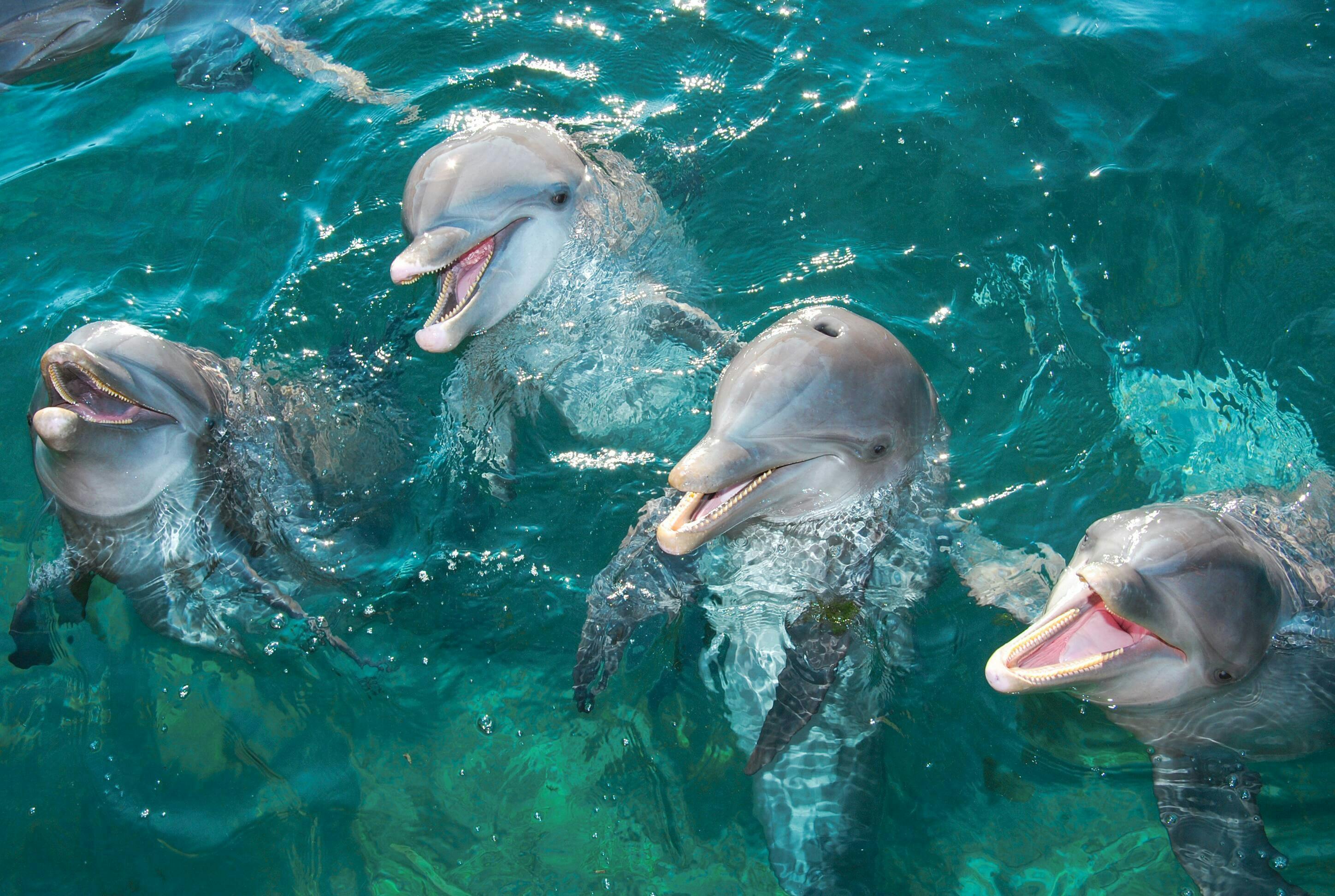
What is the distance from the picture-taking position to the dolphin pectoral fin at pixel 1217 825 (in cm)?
417

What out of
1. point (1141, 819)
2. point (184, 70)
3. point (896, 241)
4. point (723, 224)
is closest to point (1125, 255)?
point (896, 241)

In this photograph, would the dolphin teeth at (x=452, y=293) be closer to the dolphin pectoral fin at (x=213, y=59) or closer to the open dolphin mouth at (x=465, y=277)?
the open dolphin mouth at (x=465, y=277)

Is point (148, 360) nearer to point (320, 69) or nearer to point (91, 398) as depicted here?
point (91, 398)

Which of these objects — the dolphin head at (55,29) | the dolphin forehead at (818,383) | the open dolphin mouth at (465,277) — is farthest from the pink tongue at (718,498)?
the dolphin head at (55,29)

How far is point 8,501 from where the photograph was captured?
574cm

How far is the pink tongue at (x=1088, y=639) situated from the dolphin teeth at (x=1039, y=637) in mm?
106

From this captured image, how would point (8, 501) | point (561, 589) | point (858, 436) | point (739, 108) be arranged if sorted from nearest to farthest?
point (858, 436)
point (561, 589)
point (8, 501)
point (739, 108)

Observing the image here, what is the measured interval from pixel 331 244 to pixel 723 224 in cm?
288

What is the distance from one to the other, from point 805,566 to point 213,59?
7489 mm

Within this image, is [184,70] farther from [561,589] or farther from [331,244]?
[561,589]

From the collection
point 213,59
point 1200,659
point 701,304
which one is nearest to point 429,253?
point 701,304

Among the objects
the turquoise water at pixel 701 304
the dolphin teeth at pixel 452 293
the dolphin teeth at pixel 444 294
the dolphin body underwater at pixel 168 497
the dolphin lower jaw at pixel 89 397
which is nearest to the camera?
the dolphin lower jaw at pixel 89 397

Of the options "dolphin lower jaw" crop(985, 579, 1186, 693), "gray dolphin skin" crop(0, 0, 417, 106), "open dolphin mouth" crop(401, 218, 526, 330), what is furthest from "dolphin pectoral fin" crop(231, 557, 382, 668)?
"gray dolphin skin" crop(0, 0, 417, 106)

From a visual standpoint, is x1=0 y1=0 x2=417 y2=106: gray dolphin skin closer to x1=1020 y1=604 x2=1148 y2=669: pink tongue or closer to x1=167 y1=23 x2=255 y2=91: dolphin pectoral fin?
x1=167 y1=23 x2=255 y2=91: dolphin pectoral fin
